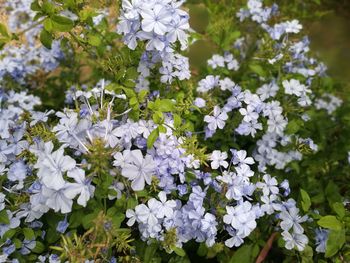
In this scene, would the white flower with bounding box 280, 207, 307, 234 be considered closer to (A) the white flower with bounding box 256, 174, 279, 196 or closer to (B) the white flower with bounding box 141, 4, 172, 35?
(A) the white flower with bounding box 256, 174, 279, 196

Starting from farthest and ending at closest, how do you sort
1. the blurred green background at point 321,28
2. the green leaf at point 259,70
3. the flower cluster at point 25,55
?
the blurred green background at point 321,28, the flower cluster at point 25,55, the green leaf at point 259,70

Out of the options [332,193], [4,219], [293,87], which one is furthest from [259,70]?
[4,219]

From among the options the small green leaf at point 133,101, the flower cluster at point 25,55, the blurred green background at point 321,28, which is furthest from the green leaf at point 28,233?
the blurred green background at point 321,28

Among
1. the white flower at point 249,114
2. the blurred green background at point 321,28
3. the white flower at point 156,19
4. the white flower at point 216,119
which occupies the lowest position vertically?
the blurred green background at point 321,28

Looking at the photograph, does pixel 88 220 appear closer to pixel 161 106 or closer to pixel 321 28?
pixel 161 106

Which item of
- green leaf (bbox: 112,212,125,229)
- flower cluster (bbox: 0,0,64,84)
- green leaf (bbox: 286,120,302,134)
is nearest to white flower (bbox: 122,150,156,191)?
green leaf (bbox: 112,212,125,229)

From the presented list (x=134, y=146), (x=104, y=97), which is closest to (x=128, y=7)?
(x=104, y=97)

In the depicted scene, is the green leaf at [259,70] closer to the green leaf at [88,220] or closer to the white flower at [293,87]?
the white flower at [293,87]
